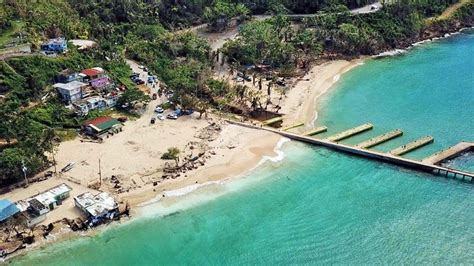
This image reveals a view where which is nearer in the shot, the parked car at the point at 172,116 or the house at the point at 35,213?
the house at the point at 35,213

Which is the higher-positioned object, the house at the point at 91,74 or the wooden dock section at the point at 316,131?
the house at the point at 91,74

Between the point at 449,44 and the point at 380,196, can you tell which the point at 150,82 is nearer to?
the point at 380,196

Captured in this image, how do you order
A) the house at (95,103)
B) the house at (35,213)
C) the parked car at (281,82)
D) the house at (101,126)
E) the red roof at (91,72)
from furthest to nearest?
the parked car at (281,82), the red roof at (91,72), the house at (95,103), the house at (101,126), the house at (35,213)

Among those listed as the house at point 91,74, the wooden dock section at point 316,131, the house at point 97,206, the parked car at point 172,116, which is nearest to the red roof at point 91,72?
the house at point 91,74

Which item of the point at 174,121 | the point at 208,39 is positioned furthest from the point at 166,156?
the point at 208,39

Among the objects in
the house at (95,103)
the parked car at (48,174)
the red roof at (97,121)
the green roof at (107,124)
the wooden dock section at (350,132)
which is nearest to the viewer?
the parked car at (48,174)

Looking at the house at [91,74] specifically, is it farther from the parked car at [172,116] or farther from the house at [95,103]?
the parked car at [172,116]

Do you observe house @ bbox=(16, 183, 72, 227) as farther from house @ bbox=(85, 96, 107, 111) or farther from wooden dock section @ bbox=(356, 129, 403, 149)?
wooden dock section @ bbox=(356, 129, 403, 149)
